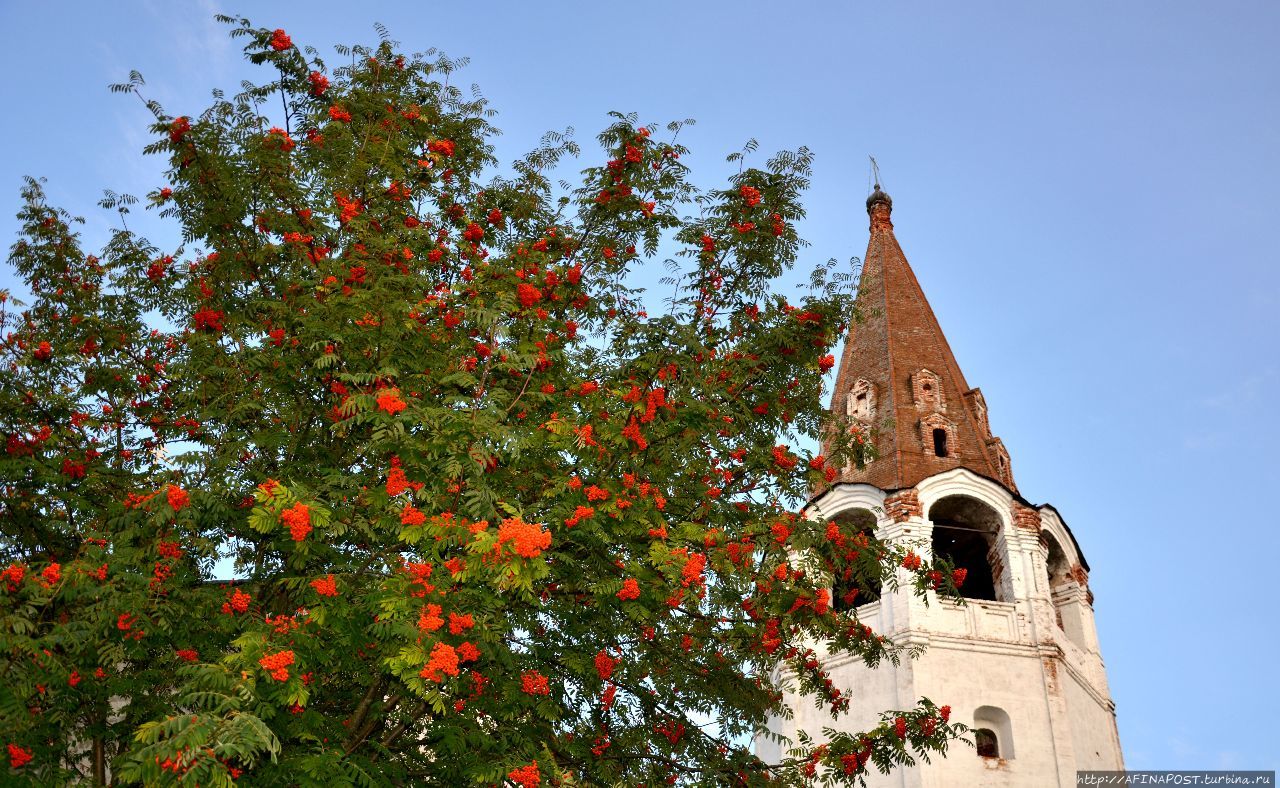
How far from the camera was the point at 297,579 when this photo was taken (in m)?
7.00

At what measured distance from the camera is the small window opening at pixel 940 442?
958 inches

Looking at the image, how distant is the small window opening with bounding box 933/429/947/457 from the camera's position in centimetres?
2434

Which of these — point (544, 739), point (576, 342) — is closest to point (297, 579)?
point (544, 739)

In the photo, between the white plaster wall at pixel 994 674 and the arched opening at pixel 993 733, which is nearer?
the white plaster wall at pixel 994 674

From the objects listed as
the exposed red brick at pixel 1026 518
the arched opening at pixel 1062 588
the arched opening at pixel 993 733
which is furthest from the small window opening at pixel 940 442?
the arched opening at pixel 993 733

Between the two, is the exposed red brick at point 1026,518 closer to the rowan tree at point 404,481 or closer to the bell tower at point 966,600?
the bell tower at point 966,600

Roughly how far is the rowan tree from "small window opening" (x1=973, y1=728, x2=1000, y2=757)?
1082 centimetres

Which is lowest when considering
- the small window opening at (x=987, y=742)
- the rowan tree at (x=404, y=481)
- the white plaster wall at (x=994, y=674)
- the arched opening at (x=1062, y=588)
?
the rowan tree at (x=404, y=481)

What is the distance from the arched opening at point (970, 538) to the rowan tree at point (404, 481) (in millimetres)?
13280

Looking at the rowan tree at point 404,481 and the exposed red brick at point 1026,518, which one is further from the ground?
the exposed red brick at point 1026,518

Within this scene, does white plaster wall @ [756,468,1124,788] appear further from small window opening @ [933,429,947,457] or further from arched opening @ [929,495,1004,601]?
small window opening @ [933,429,947,457]

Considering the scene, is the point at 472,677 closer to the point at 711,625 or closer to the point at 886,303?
the point at 711,625

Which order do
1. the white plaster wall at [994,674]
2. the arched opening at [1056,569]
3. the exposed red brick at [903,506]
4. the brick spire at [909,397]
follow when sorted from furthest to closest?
the brick spire at [909,397]
the arched opening at [1056,569]
the exposed red brick at [903,506]
the white plaster wall at [994,674]

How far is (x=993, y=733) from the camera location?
2002 centimetres
